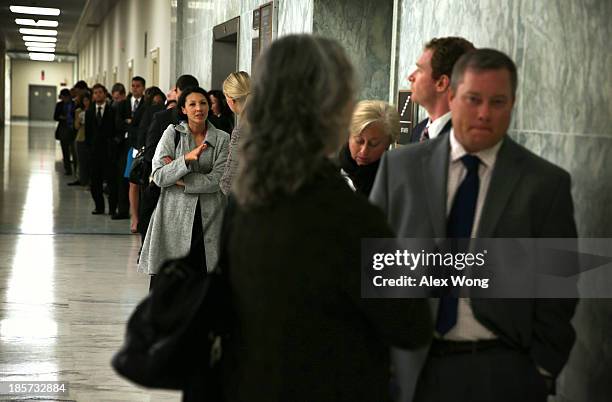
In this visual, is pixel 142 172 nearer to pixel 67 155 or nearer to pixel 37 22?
pixel 67 155

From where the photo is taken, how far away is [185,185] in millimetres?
5969

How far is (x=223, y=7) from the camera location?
37.8ft

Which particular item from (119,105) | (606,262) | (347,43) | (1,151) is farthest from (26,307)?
(1,151)

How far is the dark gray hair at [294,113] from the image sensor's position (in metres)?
1.95

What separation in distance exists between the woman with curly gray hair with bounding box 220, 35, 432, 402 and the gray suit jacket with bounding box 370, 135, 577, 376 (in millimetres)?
428

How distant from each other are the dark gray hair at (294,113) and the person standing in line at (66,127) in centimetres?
1817

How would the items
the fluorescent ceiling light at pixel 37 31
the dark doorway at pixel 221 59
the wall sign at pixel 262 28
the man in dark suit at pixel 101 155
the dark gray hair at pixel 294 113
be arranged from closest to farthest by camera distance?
the dark gray hair at pixel 294 113, the wall sign at pixel 262 28, the dark doorway at pixel 221 59, the man in dark suit at pixel 101 155, the fluorescent ceiling light at pixel 37 31

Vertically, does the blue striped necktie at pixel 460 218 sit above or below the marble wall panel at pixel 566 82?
below

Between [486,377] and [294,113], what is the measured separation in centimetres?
90

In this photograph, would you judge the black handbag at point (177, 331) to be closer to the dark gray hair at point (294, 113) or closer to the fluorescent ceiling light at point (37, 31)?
the dark gray hair at point (294, 113)

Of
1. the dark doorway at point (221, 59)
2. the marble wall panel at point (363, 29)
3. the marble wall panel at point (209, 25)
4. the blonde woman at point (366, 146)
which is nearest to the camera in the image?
the blonde woman at point (366, 146)

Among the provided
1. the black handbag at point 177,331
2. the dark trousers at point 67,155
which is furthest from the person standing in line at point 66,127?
the black handbag at point 177,331

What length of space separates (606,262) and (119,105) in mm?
10845

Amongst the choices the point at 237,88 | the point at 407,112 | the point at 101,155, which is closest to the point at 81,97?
the point at 101,155
